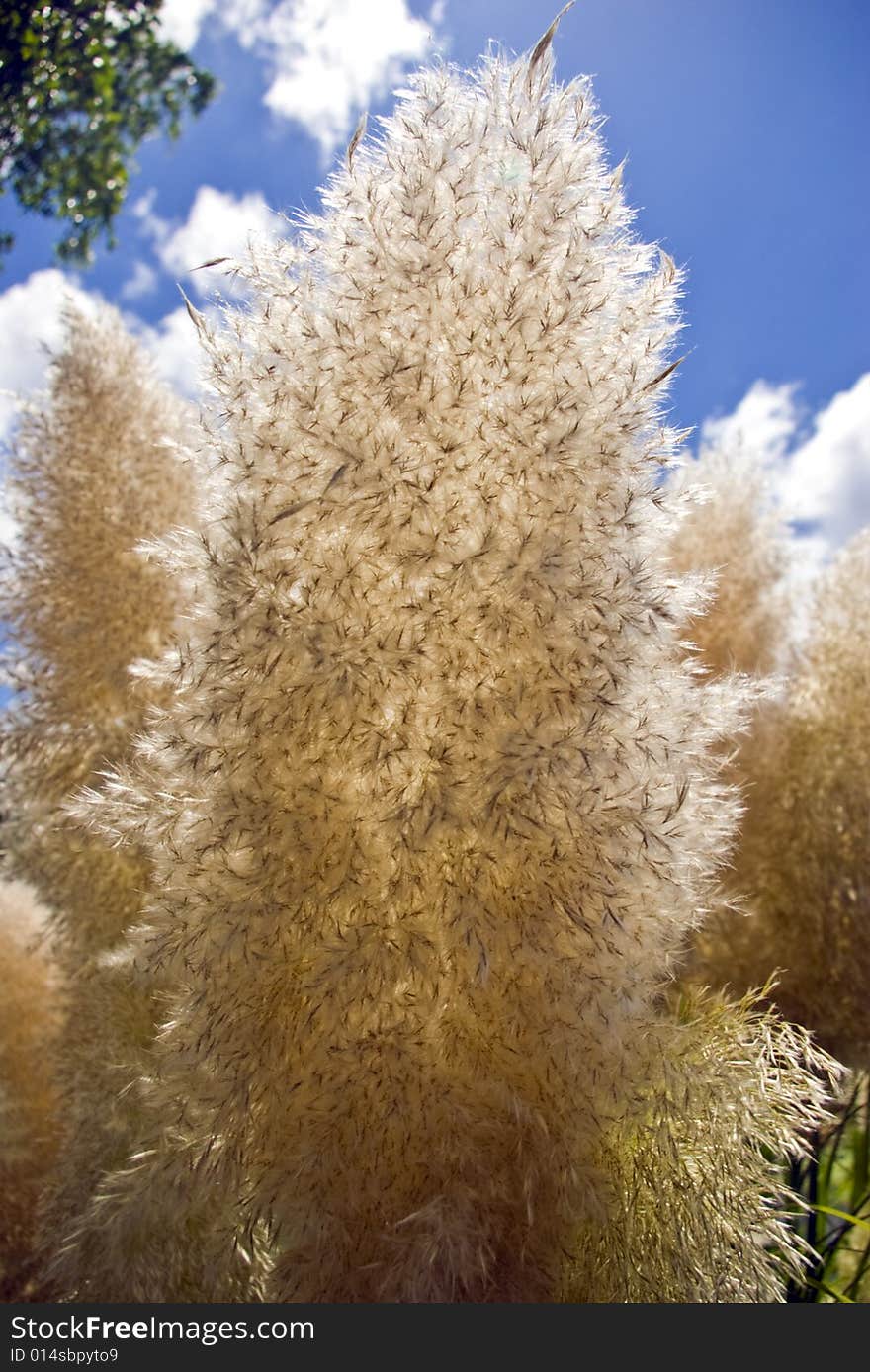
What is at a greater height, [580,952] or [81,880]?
[580,952]

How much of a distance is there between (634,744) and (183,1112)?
2.65 feet

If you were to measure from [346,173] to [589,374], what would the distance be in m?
0.45

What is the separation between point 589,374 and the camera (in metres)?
1.26

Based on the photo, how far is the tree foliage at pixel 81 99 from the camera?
7.75ft

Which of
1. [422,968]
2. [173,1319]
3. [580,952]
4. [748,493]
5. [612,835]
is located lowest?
[173,1319]

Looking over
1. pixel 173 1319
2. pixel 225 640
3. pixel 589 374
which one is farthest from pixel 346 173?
pixel 173 1319

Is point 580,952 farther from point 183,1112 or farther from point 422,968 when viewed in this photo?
point 183,1112

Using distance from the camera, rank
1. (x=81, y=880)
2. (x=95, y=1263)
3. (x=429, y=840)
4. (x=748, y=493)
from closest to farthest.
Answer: (x=429, y=840) < (x=95, y=1263) < (x=81, y=880) < (x=748, y=493)

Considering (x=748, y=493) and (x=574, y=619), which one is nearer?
(x=574, y=619)

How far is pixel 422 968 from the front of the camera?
1217 mm

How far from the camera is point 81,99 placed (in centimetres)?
257

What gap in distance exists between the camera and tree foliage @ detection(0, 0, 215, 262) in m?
2.36

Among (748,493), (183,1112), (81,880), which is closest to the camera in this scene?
(183,1112)

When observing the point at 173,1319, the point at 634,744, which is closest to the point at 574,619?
the point at 634,744
